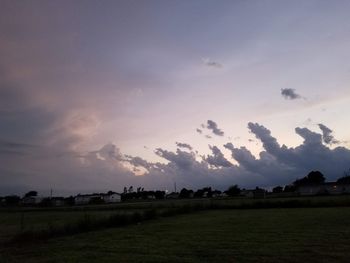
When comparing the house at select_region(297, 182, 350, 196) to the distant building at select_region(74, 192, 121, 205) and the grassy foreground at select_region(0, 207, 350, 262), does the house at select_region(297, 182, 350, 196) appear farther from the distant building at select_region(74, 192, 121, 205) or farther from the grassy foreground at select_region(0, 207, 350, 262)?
the grassy foreground at select_region(0, 207, 350, 262)

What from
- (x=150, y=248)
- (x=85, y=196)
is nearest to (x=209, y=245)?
(x=150, y=248)

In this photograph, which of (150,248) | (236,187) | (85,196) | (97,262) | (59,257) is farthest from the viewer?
(85,196)

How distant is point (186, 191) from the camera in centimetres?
19538

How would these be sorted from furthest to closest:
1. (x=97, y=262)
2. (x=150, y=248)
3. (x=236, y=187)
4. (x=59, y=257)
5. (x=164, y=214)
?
(x=236, y=187), (x=164, y=214), (x=150, y=248), (x=59, y=257), (x=97, y=262)

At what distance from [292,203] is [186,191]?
140 metres

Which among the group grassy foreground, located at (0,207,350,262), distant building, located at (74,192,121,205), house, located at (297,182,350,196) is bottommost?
grassy foreground, located at (0,207,350,262)

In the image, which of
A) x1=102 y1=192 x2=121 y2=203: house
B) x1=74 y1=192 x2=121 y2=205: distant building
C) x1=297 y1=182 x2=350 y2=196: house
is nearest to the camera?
x1=297 y1=182 x2=350 y2=196: house

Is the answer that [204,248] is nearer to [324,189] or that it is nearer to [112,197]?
[324,189]

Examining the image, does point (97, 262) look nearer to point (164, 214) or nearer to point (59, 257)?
point (59, 257)

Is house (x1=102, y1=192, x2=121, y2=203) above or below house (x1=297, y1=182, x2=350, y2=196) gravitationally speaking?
above

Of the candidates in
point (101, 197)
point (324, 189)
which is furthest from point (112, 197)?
point (324, 189)

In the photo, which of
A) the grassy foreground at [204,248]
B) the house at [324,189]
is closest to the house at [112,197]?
the house at [324,189]

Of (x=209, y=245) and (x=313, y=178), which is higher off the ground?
(x=313, y=178)

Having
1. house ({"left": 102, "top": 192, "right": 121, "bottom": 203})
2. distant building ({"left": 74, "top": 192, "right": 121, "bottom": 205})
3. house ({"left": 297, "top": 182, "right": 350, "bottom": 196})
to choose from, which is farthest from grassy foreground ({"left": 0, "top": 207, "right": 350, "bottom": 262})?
house ({"left": 102, "top": 192, "right": 121, "bottom": 203})
